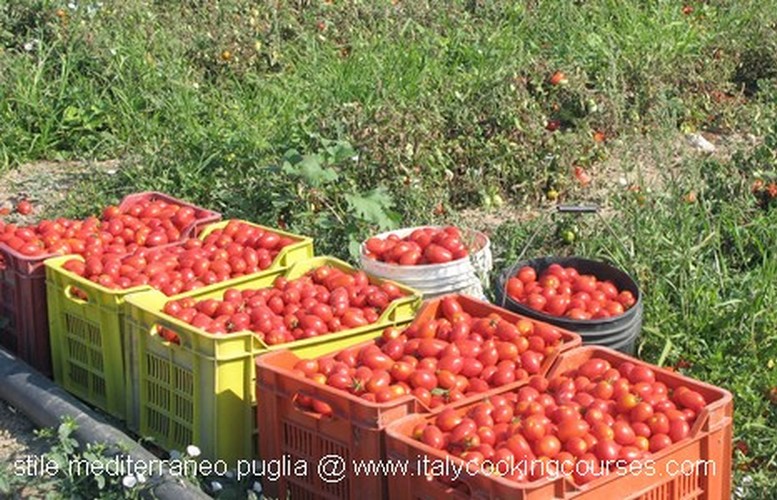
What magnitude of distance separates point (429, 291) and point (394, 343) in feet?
2.52

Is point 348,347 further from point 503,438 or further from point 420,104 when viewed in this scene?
point 420,104

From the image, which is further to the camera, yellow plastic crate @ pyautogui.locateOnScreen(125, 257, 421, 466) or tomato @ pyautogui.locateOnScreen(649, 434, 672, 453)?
yellow plastic crate @ pyautogui.locateOnScreen(125, 257, 421, 466)

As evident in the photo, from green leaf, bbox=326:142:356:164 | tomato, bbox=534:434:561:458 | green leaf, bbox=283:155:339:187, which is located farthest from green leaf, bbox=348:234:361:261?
tomato, bbox=534:434:561:458

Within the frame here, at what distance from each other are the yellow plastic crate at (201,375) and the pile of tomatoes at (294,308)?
2.7 inches

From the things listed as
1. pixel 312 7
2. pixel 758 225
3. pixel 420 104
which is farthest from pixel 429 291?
pixel 312 7

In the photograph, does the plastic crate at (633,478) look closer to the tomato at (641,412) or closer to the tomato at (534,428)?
the tomato at (641,412)

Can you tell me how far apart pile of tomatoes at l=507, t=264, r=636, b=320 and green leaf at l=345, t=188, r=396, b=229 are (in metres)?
1.14

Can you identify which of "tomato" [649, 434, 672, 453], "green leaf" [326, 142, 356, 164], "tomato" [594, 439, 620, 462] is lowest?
"tomato" [649, 434, 672, 453]

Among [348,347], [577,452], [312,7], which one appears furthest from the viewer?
[312,7]

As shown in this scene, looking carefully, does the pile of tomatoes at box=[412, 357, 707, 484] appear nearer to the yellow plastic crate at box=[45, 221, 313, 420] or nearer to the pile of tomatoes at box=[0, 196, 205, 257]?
the yellow plastic crate at box=[45, 221, 313, 420]

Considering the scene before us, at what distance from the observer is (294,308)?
545 centimetres

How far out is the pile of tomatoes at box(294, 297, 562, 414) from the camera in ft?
15.7

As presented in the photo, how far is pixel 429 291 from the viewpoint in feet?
19.2

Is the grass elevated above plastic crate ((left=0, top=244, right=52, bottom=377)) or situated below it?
above
